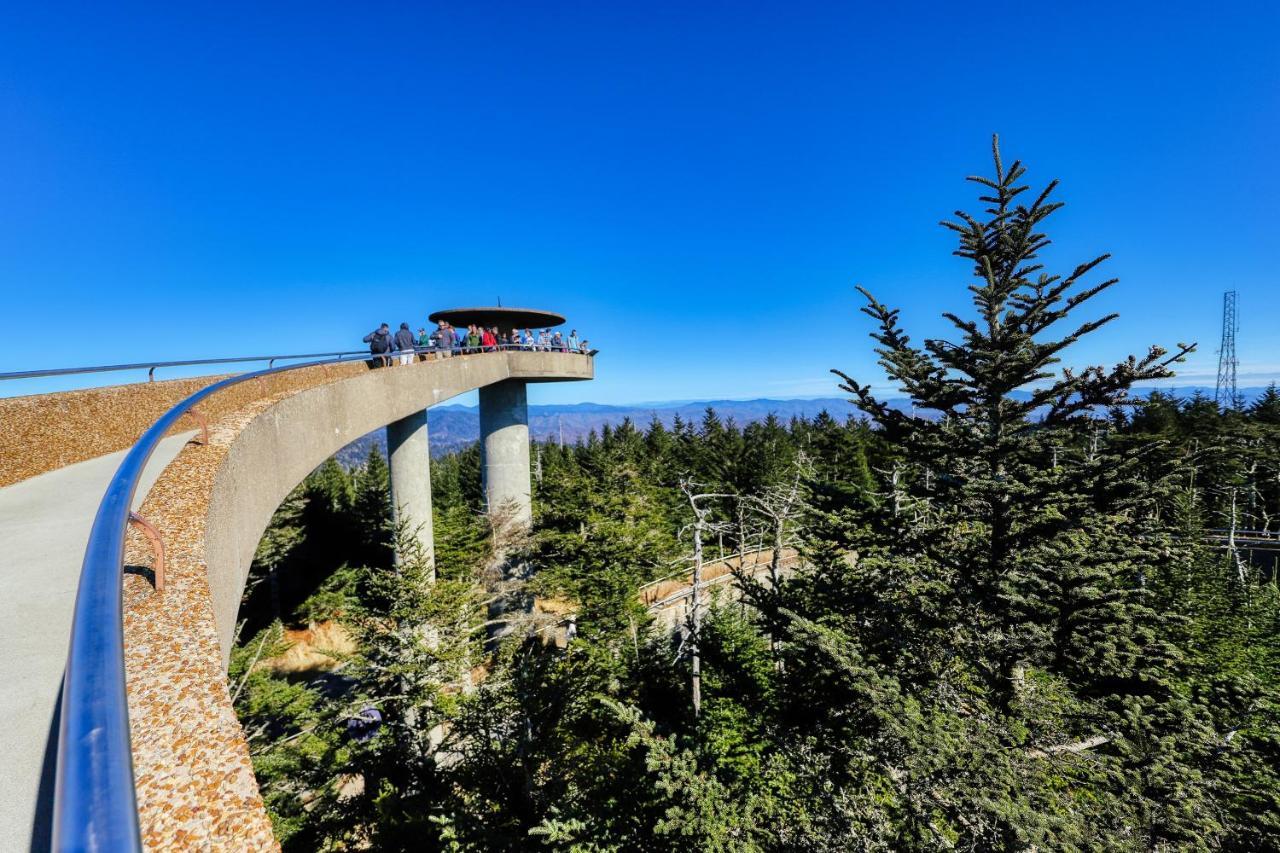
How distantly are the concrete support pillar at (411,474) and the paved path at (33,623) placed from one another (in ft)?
33.8

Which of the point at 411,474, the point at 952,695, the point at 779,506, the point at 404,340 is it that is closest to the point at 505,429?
the point at 411,474

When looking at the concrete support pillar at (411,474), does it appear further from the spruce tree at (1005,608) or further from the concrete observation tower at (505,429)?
the spruce tree at (1005,608)

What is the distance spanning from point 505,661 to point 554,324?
541 inches

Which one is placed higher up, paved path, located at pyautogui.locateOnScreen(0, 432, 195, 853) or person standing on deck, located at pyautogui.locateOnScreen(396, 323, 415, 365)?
person standing on deck, located at pyautogui.locateOnScreen(396, 323, 415, 365)

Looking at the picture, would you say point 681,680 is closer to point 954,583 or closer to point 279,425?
point 954,583

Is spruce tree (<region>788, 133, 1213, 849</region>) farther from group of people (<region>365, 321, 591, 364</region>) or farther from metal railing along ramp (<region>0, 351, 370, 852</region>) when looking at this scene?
group of people (<region>365, 321, 591, 364</region>)

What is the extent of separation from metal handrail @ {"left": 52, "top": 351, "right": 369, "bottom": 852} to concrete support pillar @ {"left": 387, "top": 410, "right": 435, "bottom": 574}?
48.7 feet

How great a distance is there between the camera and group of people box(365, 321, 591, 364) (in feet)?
45.5

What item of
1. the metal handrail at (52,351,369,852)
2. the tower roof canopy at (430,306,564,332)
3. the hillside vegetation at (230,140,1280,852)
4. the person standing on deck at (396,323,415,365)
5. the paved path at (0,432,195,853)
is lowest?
the hillside vegetation at (230,140,1280,852)

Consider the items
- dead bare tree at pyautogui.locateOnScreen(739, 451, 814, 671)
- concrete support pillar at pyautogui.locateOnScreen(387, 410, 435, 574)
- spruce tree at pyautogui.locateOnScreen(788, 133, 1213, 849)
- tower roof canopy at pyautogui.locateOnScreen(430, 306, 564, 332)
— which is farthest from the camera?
tower roof canopy at pyautogui.locateOnScreen(430, 306, 564, 332)

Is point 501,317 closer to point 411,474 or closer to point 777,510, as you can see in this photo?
point 411,474

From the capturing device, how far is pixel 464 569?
66.7 feet

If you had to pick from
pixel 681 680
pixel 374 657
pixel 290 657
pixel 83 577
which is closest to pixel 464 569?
pixel 374 657

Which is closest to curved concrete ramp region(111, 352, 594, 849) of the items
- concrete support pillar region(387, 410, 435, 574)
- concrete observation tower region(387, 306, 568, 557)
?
concrete support pillar region(387, 410, 435, 574)
